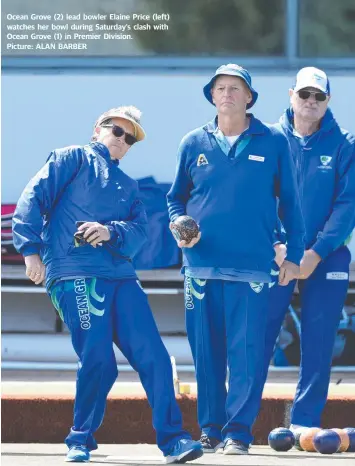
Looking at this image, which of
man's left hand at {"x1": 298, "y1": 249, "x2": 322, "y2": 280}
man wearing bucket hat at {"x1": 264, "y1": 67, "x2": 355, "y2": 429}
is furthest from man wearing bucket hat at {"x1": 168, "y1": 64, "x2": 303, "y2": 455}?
man wearing bucket hat at {"x1": 264, "y1": 67, "x2": 355, "y2": 429}

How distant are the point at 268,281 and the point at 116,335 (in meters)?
0.66

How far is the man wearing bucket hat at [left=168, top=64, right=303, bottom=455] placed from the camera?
6.32 metres

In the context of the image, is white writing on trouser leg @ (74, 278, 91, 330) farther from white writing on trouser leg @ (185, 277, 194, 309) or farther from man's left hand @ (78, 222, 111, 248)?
white writing on trouser leg @ (185, 277, 194, 309)

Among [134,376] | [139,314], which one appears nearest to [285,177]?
[139,314]

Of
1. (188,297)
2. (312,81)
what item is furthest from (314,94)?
(188,297)

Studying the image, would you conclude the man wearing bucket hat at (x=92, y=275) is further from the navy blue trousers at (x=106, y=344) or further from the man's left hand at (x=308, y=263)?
the man's left hand at (x=308, y=263)

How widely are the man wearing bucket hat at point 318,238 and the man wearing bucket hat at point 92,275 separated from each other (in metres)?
0.81

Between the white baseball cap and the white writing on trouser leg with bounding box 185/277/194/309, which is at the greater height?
the white baseball cap

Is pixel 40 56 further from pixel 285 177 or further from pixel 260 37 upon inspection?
pixel 285 177

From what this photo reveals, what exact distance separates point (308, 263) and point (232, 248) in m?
0.52

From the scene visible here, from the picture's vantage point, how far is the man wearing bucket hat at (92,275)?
6121 millimetres

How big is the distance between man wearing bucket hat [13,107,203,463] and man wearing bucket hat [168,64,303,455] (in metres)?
0.28

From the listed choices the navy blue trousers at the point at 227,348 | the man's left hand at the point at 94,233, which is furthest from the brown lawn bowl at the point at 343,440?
the man's left hand at the point at 94,233

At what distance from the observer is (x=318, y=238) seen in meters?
6.80
